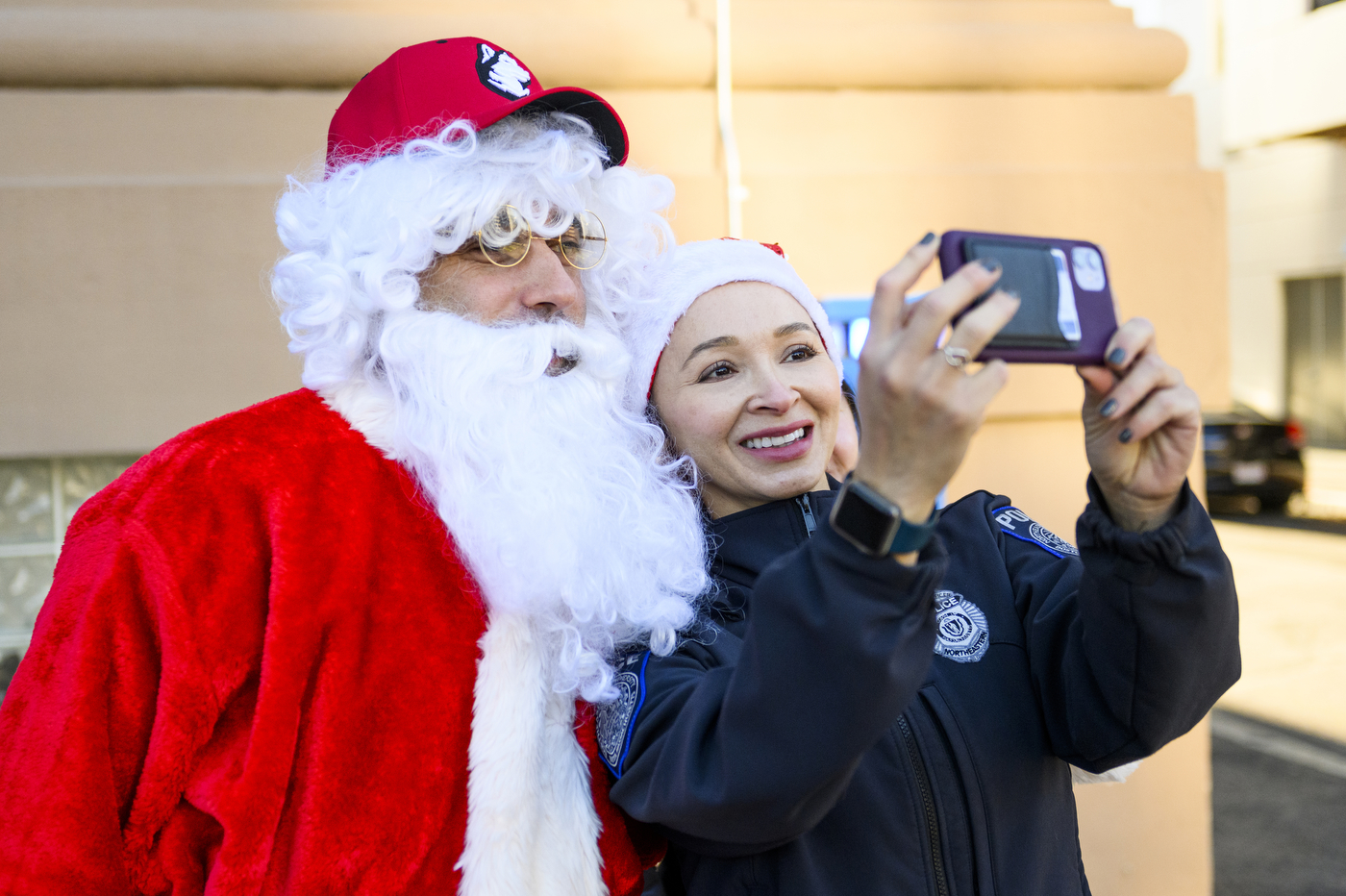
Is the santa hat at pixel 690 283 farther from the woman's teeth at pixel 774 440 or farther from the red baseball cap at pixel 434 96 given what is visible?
the red baseball cap at pixel 434 96

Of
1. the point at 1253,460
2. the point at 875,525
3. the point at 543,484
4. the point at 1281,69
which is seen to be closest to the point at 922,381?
the point at 875,525

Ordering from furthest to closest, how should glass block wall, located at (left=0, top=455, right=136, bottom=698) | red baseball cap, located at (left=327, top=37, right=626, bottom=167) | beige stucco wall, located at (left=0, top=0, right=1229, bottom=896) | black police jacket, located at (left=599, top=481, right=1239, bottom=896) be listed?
glass block wall, located at (left=0, top=455, right=136, bottom=698), beige stucco wall, located at (left=0, top=0, right=1229, bottom=896), red baseball cap, located at (left=327, top=37, right=626, bottom=167), black police jacket, located at (left=599, top=481, right=1239, bottom=896)

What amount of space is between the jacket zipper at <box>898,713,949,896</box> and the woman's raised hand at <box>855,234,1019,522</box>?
21.6 inches

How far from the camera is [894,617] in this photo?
108 centimetres

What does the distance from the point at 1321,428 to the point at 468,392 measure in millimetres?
19313

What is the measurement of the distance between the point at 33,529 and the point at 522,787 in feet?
7.61

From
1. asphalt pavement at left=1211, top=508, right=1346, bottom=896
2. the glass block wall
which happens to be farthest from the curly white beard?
asphalt pavement at left=1211, top=508, right=1346, bottom=896

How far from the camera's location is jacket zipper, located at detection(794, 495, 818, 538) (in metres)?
1.66

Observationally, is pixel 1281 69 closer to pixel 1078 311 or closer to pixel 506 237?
pixel 506 237

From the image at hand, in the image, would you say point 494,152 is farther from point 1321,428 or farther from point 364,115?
point 1321,428

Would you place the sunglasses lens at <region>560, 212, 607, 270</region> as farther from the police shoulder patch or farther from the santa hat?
the police shoulder patch

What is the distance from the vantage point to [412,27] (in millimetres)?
3041

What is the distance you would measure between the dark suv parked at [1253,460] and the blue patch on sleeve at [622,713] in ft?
40.8

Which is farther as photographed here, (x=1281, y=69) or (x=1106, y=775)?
(x=1281, y=69)
